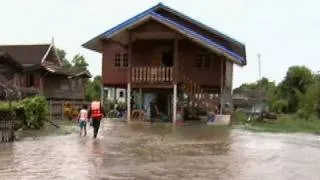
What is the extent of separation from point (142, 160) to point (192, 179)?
3.12m

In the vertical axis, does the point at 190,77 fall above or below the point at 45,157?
above

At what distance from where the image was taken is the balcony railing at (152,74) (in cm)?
3516

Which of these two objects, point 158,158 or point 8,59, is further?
point 8,59

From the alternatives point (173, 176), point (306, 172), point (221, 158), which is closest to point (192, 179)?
point (173, 176)

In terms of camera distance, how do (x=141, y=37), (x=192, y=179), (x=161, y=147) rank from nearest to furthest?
(x=192, y=179)
(x=161, y=147)
(x=141, y=37)

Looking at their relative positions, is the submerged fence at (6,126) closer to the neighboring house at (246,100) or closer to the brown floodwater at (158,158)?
the brown floodwater at (158,158)

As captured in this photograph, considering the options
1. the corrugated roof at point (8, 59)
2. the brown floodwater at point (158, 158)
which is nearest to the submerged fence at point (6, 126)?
the brown floodwater at point (158, 158)

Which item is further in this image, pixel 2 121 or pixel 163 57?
pixel 163 57

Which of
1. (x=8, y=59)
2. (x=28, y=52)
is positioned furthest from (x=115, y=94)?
(x=28, y=52)

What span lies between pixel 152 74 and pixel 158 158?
2009 centimetres

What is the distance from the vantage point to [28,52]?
54.8 m

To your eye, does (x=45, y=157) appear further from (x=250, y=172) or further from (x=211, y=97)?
(x=211, y=97)

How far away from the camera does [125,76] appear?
3947 cm

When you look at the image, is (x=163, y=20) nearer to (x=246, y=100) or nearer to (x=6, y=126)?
(x=6, y=126)
